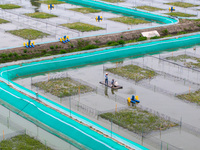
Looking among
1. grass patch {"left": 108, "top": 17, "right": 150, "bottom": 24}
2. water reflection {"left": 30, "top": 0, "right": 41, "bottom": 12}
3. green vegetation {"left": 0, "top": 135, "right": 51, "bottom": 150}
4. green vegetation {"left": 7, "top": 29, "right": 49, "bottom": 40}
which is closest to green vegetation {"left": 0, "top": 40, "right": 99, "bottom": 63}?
green vegetation {"left": 7, "top": 29, "right": 49, "bottom": 40}

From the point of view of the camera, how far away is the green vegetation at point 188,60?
129 ft

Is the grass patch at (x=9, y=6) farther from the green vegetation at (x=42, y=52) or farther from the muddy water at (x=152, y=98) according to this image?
the muddy water at (x=152, y=98)

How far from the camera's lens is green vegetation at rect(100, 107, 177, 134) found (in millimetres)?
26141

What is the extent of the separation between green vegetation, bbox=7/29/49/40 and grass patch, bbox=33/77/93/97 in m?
14.2

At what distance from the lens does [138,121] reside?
27062 millimetres

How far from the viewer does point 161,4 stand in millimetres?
71812

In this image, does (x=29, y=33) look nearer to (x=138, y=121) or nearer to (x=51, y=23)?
(x=51, y=23)

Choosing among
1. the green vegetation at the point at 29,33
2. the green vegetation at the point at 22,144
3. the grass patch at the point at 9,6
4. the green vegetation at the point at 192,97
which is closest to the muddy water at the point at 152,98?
the green vegetation at the point at 192,97

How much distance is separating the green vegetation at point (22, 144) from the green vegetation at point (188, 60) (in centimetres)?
1979

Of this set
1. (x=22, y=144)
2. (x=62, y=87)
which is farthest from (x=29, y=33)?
(x=22, y=144)

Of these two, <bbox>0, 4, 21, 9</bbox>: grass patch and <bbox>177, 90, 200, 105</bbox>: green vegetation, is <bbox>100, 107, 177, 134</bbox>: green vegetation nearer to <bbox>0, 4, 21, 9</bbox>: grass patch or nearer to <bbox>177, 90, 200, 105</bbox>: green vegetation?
<bbox>177, 90, 200, 105</bbox>: green vegetation

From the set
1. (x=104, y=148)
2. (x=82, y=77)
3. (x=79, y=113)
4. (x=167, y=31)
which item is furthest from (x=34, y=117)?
(x=167, y=31)

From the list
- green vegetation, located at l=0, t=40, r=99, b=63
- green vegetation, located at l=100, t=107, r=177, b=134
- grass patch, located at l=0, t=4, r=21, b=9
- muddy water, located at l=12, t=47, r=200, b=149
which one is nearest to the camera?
muddy water, located at l=12, t=47, r=200, b=149

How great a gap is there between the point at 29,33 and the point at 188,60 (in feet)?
62.5
